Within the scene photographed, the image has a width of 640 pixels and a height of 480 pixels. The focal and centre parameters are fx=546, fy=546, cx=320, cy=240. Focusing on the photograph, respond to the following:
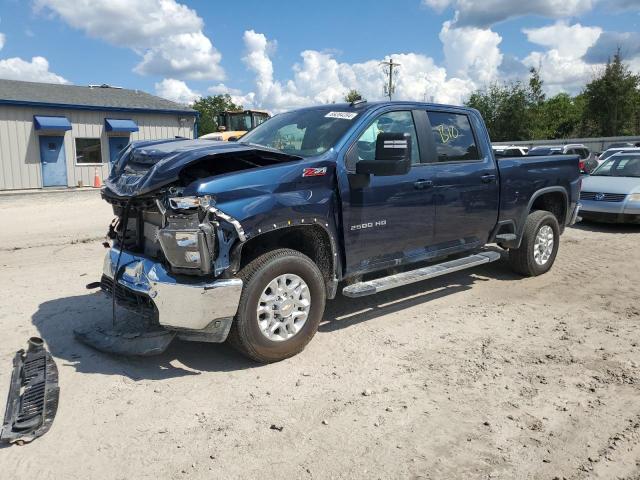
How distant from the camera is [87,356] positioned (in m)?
4.47

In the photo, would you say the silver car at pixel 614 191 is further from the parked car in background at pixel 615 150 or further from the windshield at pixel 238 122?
the windshield at pixel 238 122

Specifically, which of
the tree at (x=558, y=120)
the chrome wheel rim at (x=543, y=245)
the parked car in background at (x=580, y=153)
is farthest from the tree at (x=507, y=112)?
the chrome wheel rim at (x=543, y=245)

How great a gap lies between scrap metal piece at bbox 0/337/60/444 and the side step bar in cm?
234

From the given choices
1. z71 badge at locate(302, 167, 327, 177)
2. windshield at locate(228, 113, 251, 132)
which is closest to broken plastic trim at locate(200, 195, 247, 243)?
z71 badge at locate(302, 167, 327, 177)

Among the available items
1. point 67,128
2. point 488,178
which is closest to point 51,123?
point 67,128

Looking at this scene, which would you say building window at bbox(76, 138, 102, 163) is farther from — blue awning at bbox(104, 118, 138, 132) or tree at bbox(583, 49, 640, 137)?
tree at bbox(583, 49, 640, 137)

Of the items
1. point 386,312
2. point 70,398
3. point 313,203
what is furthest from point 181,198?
point 386,312

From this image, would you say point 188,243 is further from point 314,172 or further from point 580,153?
point 580,153

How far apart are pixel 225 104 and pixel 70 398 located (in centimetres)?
7098

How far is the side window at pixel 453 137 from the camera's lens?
5.69 meters

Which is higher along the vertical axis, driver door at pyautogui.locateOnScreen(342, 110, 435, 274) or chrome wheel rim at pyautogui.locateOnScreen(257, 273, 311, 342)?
driver door at pyautogui.locateOnScreen(342, 110, 435, 274)

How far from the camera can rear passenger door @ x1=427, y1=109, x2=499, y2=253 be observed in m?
5.60

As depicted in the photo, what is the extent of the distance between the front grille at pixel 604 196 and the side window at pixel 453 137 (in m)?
6.67

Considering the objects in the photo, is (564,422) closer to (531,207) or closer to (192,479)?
(192,479)
